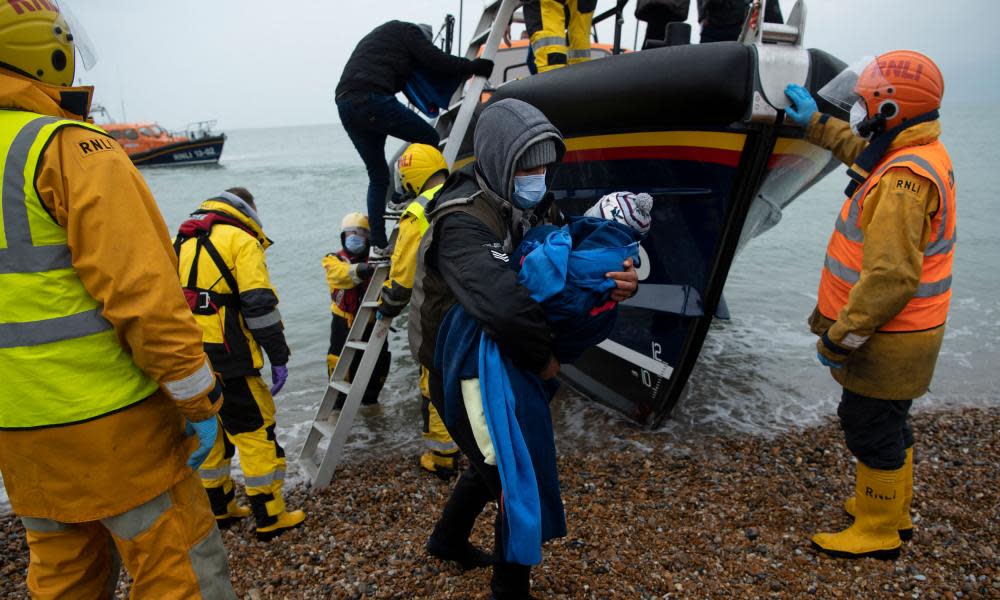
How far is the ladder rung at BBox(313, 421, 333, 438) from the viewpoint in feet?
11.6

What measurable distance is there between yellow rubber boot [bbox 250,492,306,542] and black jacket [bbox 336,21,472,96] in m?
2.41

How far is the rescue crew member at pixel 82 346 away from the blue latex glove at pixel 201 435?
0.06ft

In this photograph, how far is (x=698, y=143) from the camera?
293 cm

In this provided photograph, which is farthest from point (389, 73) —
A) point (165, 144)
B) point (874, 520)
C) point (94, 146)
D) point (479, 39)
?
point (165, 144)

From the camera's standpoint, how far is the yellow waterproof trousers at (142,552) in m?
1.58

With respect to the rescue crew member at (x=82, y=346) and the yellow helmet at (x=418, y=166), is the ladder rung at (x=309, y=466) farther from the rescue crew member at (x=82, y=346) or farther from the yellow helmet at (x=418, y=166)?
the rescue crew member at (x=82, y=346)

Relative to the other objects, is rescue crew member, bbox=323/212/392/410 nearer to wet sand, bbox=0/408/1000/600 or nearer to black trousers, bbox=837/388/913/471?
wet sand, bbox=0/408/1000/600

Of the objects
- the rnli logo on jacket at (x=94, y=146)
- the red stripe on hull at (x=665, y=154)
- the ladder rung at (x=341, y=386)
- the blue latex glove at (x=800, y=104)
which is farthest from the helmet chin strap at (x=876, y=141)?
the ladder rung at (x=341, y=386)

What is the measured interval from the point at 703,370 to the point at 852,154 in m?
3.15

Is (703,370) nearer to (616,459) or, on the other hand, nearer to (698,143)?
(616,459)

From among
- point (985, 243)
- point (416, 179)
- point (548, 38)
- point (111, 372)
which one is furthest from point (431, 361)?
point (985, 243)

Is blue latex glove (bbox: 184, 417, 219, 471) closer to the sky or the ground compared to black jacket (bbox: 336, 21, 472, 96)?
closer to the ground

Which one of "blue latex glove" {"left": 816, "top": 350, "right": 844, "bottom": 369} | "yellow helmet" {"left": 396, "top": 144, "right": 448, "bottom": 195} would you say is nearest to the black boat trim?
"blue latex glove" {"left": 816, "top": 350, "right": 844, "bottom": 369}

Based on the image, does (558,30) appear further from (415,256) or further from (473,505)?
(473,505)
